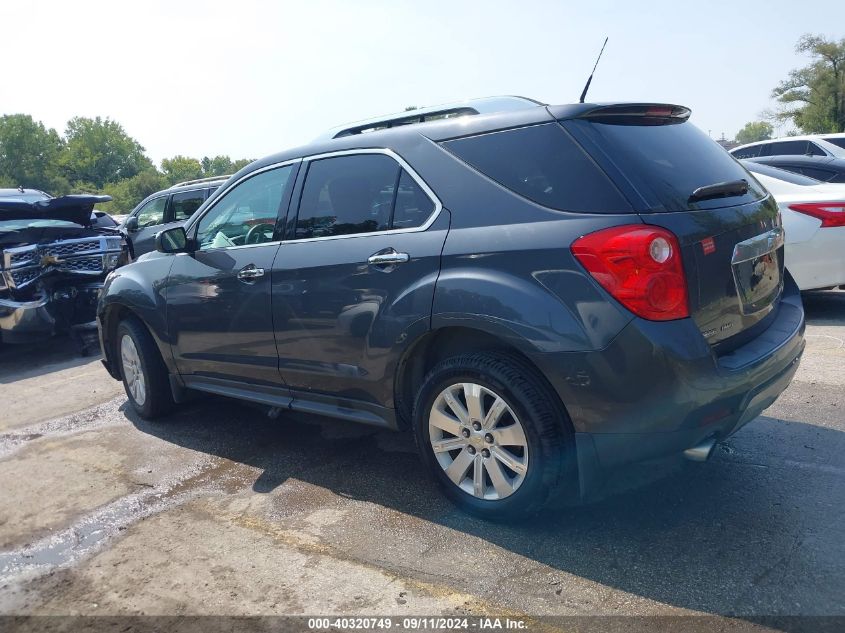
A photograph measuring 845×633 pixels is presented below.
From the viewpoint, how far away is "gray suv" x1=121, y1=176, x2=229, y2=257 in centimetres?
1207

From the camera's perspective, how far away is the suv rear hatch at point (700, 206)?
115 inches

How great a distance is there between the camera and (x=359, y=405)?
385cm

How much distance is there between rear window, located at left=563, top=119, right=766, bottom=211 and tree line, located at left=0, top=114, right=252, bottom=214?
10415 centimetres

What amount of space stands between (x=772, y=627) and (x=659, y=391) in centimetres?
89

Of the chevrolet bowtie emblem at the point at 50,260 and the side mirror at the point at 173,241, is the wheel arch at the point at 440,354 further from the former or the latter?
the chevrolet bowtie emblem at the point at 50,260

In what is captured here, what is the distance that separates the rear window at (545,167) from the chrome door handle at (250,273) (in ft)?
4.62

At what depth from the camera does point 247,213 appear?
4.49 metres

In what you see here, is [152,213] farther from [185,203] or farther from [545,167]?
[545,167]

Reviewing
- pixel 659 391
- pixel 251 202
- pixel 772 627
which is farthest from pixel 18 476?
pixel 772 627

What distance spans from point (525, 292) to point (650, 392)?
0.64m

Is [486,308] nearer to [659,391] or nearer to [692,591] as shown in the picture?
[659,391]

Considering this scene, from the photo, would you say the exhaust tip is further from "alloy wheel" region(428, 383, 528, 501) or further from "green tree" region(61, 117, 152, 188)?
"green tree" region(61, 117, 152, 188)

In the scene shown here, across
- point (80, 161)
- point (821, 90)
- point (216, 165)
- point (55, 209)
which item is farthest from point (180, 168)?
point (55, 209)

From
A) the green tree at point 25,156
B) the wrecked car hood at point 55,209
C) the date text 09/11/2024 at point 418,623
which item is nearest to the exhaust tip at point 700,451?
the date text 09/11/2024 at point 418,623
